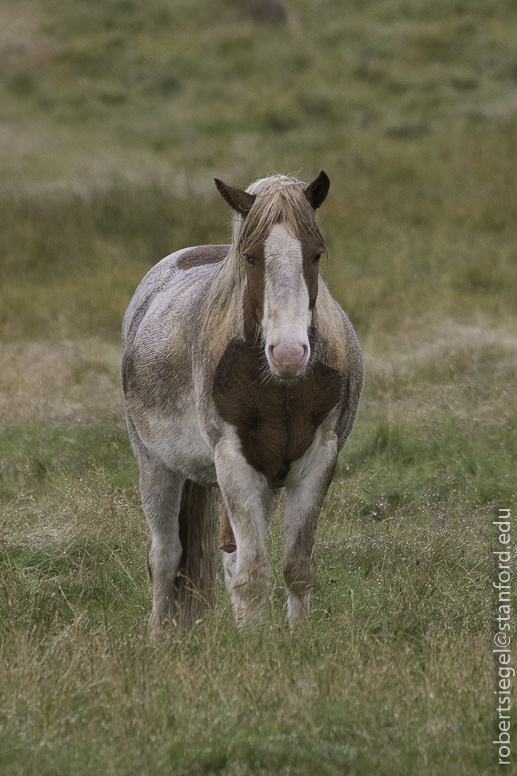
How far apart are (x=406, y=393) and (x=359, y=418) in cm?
95

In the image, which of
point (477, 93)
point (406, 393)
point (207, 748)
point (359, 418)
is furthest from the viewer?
point (477, 93)

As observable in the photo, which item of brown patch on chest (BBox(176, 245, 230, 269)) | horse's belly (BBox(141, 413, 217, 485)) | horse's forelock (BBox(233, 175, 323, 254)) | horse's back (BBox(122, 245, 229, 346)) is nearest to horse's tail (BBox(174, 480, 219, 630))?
horse's belly (BBox(141, 413, 217, 485))

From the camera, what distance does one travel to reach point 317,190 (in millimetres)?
4176

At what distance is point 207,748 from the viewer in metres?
3.18

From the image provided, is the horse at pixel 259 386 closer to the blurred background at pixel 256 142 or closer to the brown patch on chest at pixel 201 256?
the brown patch on chest at pixel 201 256

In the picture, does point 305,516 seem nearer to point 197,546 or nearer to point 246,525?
point 246,525

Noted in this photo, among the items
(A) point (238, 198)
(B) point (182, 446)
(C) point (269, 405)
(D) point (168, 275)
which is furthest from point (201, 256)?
(C) point (269, 405)

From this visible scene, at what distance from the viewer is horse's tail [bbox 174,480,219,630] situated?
5.22 m

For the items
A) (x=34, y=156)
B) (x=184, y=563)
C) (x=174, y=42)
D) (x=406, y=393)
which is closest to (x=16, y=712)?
(x=184, y=563)

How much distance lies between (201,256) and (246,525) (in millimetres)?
2185

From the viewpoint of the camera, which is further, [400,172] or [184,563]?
[400,172]

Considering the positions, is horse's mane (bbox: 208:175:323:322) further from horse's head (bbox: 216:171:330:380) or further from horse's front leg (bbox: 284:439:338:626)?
horse's front leg (bbox: 284:439:338:626)

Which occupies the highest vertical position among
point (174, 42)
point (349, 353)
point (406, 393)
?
point (174, 42)

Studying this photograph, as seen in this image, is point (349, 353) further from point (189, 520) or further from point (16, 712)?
point (16, 712)
